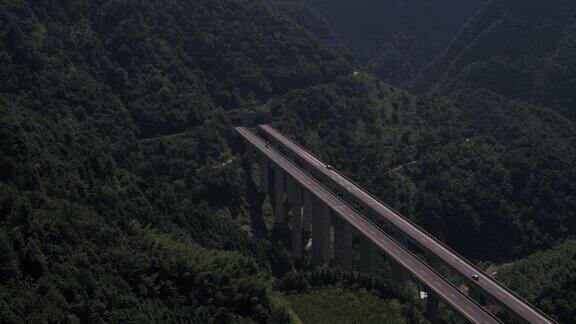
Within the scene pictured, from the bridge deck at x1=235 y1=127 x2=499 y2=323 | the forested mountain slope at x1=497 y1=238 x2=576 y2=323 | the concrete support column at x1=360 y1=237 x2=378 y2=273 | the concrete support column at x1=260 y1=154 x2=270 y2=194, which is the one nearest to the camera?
the bridge deck at x1=235 y1=127 x2=499 y2=323

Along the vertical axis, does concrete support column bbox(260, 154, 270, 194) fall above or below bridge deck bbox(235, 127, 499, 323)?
below

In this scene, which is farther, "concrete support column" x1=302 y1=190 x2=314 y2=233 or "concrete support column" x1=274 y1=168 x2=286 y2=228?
"concrete support column" x1=274 y1=168 x2=286 y2=228

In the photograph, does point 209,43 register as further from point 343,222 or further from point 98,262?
point 98,262

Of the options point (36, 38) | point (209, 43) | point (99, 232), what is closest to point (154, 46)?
point (209, 43)

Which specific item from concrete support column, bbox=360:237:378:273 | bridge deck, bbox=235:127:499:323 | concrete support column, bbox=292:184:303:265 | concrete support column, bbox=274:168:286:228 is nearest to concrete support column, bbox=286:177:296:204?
concrete support column, bbox=274:168:286:228

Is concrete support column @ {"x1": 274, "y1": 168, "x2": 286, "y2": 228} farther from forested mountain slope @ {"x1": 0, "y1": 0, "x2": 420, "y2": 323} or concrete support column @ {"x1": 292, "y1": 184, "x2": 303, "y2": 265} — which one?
forested mountain slope @ {"x1": 0, "y1": 0, "x2": 420, "y2": 323}

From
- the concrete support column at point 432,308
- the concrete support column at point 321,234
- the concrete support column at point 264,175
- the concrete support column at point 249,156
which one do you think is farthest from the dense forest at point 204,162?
the concrete support column at point 321,234
